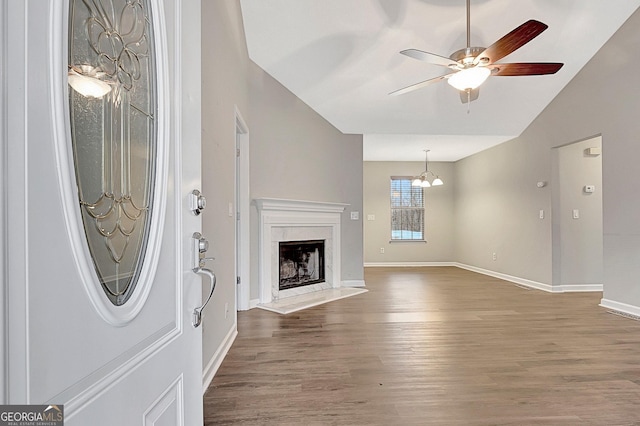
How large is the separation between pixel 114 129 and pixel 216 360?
2007 mm

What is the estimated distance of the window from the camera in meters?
8.19

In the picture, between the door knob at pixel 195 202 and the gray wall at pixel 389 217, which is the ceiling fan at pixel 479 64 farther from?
the gray wall at pixel 389 217

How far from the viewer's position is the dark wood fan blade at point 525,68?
283cm

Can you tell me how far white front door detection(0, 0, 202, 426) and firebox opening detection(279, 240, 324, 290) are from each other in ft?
11.9

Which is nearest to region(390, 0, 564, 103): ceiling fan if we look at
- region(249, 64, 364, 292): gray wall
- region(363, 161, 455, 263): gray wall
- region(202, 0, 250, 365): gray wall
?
region(202, 0, 250, 365): gray wall

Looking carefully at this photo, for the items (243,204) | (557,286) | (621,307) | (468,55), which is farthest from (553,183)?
(243,204)

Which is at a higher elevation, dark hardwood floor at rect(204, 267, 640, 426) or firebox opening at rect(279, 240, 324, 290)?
firebox opening at rect(279, 240, 324, 290)

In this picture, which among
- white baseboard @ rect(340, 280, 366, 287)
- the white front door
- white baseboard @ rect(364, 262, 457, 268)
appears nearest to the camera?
the white front door

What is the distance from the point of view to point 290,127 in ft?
14.9

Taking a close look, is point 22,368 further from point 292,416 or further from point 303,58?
point 303,58

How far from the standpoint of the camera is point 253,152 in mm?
3918

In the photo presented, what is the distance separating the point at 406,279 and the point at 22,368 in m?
6.17

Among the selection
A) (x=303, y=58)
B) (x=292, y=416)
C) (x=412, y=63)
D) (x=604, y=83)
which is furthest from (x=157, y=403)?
(x=604, y=83)

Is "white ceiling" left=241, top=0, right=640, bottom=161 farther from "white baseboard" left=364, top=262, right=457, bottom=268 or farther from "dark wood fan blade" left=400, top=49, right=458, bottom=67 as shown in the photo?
"white baseboard" left=364, top=262, right=457, bottom=268
